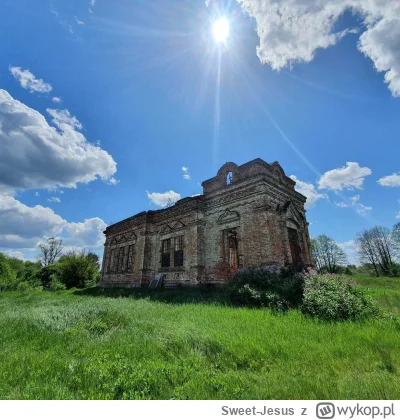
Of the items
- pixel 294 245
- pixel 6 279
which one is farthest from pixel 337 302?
pixel 6 279

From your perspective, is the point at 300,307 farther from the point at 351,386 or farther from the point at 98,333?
the point at 98,333

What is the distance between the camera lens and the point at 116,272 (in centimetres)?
2123

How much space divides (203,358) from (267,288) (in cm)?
595

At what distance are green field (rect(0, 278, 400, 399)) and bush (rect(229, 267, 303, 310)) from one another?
5.15 feet

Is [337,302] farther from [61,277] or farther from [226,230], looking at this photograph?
[61,277]

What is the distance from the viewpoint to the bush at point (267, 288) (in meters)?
8.08

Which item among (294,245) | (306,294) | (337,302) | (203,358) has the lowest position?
(203,358)

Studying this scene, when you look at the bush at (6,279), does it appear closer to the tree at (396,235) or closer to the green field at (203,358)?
the green field at (203,358)

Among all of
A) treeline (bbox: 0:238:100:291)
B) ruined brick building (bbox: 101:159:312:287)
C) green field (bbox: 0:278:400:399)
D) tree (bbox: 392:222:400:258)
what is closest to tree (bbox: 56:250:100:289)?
treeline (bbox: 0:238:100:291)

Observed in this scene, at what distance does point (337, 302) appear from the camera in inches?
255

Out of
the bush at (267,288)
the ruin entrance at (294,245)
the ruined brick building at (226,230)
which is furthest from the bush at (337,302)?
the ruin entrance at (294,245)

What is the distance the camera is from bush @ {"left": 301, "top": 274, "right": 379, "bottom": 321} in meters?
6.26
